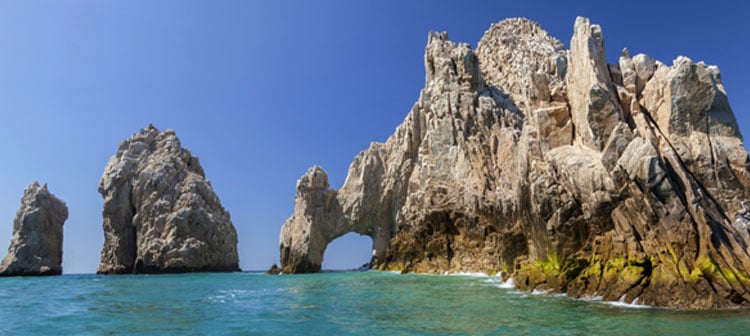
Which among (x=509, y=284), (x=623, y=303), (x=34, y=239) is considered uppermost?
(x=34, y=239)

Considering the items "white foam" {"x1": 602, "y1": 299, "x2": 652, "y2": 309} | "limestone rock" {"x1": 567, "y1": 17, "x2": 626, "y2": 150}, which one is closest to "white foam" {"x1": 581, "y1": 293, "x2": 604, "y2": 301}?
"white foam" {"x1": 602, "y1": 299, "x2": 652, "y2": 309}

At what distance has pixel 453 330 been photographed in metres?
14.3

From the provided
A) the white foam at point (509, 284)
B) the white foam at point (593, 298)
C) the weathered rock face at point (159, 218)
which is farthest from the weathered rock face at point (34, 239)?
the white foam at point (593, 298)

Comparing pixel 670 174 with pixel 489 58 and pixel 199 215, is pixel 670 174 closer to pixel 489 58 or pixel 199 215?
pixel 489 58

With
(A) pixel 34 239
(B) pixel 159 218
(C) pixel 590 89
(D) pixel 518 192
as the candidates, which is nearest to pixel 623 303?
(C) pixel 590 89

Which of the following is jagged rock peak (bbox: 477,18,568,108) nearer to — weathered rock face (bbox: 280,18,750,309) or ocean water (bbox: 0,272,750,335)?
weathered rock face (bbox: 280,18,750,309)

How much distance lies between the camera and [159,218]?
82.2 meters

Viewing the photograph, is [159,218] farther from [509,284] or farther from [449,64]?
[509,284]

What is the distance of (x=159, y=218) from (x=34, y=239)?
73.2 feet

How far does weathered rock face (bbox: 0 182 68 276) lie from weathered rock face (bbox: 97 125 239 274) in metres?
9.36

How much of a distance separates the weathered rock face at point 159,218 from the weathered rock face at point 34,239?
936 centimetres

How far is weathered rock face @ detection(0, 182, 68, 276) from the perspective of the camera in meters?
81.2

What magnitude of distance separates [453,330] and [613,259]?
11230 millimetres

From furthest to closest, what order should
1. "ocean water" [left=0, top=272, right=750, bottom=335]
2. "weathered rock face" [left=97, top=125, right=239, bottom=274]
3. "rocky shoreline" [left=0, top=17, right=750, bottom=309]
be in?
"weathered rock face" [left=97, top=125, right=239, bottom=274] → "rocky shoreline" [left=0, top=17, right=750, bottom=309] → "ocean water" [left=0, top=272, right=750, bottom=335]
